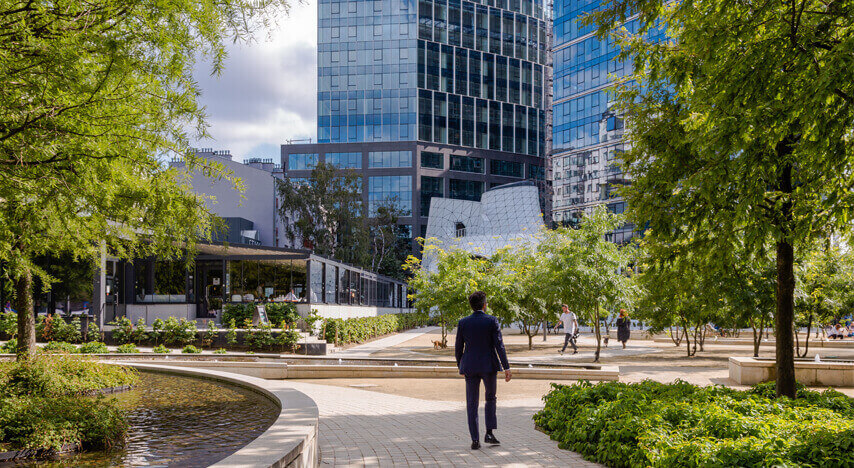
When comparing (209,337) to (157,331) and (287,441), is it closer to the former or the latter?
(157,331)

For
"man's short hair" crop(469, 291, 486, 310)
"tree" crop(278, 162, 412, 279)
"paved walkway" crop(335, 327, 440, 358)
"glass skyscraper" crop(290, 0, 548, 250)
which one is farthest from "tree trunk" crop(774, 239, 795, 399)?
"glass skyscraper" crop(290, 0, 548, 250)

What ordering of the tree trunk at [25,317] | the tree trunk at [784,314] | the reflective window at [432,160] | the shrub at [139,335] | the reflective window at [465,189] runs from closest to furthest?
the tree trunk at [784,314]
the tree trunk at [25,317]
the shrub at [139,335]
the reflective window at [432,160]
the reflective window at [465,189]

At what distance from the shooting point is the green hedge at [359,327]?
26969 mm

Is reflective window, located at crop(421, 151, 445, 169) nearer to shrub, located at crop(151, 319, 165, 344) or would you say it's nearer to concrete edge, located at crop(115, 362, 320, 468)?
shrub, located at crop(151, 319, 165, 344)

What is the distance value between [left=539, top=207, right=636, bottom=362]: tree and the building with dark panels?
67.6 meters

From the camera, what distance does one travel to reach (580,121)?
77.6 m

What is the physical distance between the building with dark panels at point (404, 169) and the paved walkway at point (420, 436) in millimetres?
78060

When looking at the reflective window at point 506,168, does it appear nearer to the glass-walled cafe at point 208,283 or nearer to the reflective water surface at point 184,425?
the glass-walled cafe at point 208,283

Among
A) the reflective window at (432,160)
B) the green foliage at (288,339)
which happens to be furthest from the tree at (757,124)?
the reflective window at (432,160)

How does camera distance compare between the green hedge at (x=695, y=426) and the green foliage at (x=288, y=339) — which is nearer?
the green hedge at (x=695, y=426)

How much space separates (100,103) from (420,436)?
5136 millimetres

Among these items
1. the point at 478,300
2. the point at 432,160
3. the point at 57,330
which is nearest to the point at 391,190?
→ the point at 432,160

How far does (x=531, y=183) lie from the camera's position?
279 ft

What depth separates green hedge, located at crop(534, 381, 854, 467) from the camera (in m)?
5.34
